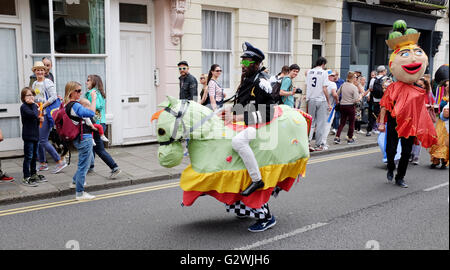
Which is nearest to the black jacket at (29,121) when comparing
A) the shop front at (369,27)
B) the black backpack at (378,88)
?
the black backpack at (378,88)

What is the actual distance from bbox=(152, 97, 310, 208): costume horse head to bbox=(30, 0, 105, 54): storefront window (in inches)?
250

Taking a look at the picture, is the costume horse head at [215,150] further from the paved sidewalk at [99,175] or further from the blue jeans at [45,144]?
the blue jeans at [45,144]

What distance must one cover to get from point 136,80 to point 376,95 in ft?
23.6

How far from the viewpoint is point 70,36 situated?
400 inches

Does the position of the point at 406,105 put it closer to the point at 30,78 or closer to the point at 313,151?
the point at 313,151

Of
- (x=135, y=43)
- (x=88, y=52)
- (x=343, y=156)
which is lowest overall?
(x=343, y=156)

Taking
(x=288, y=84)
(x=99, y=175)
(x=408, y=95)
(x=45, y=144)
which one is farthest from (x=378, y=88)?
(x=45, y=144)

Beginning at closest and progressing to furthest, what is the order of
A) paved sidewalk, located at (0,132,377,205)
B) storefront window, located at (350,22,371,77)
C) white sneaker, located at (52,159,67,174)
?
paved sidewalk, located at (0,132,377,205), white sneaker, located at (52,159,67,174), storefront window, located at (350,22,371,77)

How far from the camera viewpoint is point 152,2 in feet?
37.1

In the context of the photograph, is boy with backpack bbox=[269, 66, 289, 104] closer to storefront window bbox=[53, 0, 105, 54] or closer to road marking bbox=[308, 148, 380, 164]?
road marking bbox=[308, 148, 380, 164]

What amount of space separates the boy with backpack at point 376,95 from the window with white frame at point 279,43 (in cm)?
300

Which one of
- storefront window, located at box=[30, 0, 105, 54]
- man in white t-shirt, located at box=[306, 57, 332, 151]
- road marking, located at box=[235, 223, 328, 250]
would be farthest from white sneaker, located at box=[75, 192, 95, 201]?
man in white t-shirt, located at box=[306, 57, 332, 151]

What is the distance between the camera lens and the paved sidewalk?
269 inches

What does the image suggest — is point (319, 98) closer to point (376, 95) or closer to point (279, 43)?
point (376, 95)
